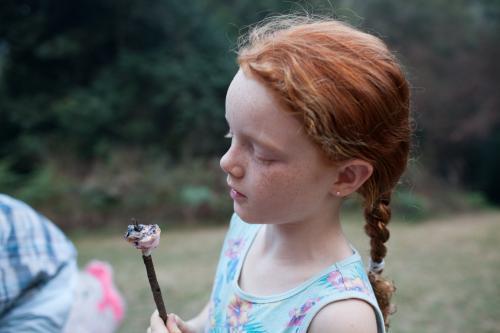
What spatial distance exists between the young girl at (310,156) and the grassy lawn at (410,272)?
3459 mm

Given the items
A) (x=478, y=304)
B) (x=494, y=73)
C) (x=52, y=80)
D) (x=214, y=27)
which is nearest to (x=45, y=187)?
(x=52, y=80)

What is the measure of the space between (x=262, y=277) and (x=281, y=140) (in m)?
0.39

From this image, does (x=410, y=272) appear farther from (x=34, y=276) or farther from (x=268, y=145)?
(x=268, y=145)

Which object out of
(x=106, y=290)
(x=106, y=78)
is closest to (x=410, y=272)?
(x=106, y=290)

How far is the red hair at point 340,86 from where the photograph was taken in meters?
1.02

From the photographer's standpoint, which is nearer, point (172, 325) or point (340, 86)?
point (340, 86)

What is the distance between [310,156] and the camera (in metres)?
1.06

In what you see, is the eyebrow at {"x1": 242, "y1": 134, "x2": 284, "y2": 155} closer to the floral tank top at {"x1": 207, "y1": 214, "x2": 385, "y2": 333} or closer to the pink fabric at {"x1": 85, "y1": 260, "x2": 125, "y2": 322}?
the floral tank top at {"x1": 207, "y1": 214, "x2": 385, "y2": 333}

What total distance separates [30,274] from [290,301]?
3.15 ft

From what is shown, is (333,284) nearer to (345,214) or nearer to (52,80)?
(345,214)

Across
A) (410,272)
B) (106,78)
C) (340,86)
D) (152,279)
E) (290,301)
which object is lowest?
(410,272)

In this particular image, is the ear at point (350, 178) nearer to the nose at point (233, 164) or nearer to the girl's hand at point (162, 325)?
the nose at point (233, 164)

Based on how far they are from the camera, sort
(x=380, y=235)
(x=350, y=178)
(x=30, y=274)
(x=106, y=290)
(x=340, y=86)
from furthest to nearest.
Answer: (x=106, y=290), (x=30, y=274), (x=380, y=235), (x=350, y=178), (x=340, y=86)

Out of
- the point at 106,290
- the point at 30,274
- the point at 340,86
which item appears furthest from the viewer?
the point at 106,290
